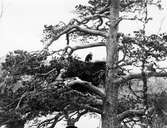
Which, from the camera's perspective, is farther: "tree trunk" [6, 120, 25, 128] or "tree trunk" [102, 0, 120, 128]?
"tree trunk" [102, 0, 120, 128]

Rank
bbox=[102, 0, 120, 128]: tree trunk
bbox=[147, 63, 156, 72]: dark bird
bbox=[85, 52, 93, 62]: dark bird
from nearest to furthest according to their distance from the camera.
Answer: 1. bbox=[147, 63, 156, 72]: dark bird
2. bbox=[102, 0, 120, 128]: tree trunk
3. bbox=[85, 52, 93, 62]: dark bird

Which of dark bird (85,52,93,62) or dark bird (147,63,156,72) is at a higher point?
dark bird (85,52,93,62)

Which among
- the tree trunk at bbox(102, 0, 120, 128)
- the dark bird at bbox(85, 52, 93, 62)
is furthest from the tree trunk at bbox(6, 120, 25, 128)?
the dark bird at bbox(85, 52, 93, 62)

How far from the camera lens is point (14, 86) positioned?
1048 cm

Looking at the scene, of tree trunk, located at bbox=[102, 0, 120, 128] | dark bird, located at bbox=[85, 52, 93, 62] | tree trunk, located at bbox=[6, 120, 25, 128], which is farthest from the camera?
dark bird, located at bbox=[85, 52, 93, 62]

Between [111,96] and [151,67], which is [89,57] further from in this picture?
[151,67]

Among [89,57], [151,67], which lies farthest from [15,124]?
[151,67]

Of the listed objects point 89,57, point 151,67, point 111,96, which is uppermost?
point 89,57

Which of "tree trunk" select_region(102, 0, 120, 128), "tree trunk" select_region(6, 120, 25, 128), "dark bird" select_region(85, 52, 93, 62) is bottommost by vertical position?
"tree trunk" select_region(6, 120, 25, 128)

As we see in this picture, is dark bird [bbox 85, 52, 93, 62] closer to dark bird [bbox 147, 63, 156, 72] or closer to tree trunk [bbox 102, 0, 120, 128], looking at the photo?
tree trunk [bbox 102, 0, 120, 128]

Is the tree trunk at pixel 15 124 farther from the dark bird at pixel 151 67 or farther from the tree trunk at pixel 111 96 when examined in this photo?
the dark bird at pixel 151 67

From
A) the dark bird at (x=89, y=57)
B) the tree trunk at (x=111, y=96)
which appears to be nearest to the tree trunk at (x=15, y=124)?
the tree trunk at (x=111, y=96)

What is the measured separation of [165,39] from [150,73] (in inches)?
44.9

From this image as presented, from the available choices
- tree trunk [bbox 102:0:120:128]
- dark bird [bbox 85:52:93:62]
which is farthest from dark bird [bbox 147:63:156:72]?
dark bird [bbox 85:52:93:62]
